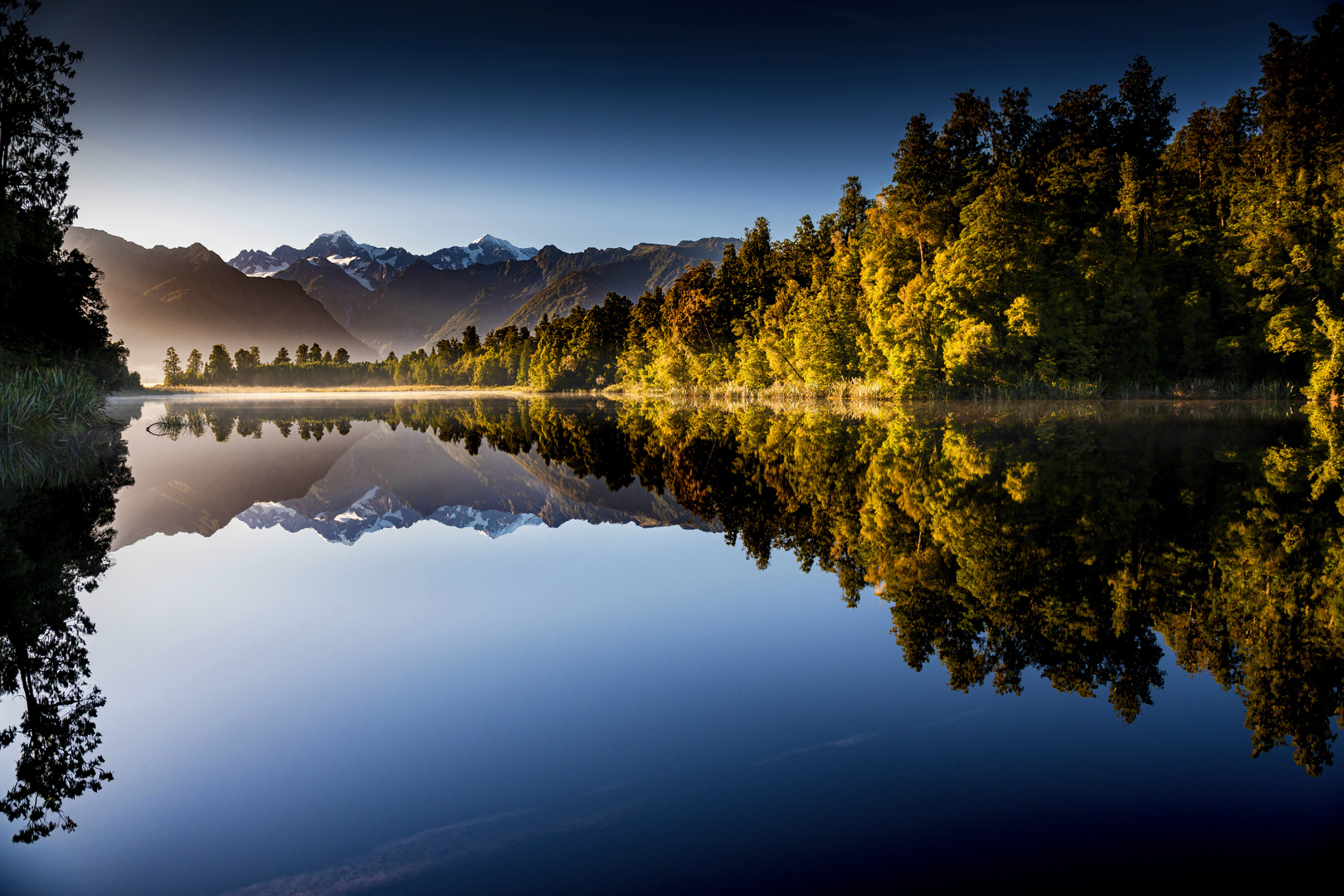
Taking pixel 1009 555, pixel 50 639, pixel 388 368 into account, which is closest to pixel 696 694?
pixel 1009 555

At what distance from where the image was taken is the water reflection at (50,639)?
3881mm

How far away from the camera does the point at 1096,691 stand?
4.86m

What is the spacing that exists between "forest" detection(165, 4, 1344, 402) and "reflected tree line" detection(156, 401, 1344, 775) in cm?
1944

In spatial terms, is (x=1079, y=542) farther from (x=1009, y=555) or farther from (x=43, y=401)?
(x=43, y=401)

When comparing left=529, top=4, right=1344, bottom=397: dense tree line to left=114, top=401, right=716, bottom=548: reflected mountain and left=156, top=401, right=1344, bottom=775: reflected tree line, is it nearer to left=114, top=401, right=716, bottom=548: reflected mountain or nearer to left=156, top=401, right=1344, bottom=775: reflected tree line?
left=156, top=401, right=1344, bottom=775: reflected tree line

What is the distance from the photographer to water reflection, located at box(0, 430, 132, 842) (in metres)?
3.88

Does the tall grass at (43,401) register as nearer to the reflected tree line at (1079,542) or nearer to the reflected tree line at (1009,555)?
the reflected tree line at (1009,555)

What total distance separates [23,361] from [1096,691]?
33.2m

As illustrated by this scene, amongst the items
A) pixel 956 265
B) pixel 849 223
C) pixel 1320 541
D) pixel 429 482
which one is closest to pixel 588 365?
pixel 849 223

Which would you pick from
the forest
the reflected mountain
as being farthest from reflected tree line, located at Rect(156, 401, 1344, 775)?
the forest

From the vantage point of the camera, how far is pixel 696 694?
4988 millimetres

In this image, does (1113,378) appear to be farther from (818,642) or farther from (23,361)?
(23,361)

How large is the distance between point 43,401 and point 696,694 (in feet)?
87.0

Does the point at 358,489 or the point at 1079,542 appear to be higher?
the point at 358,489
